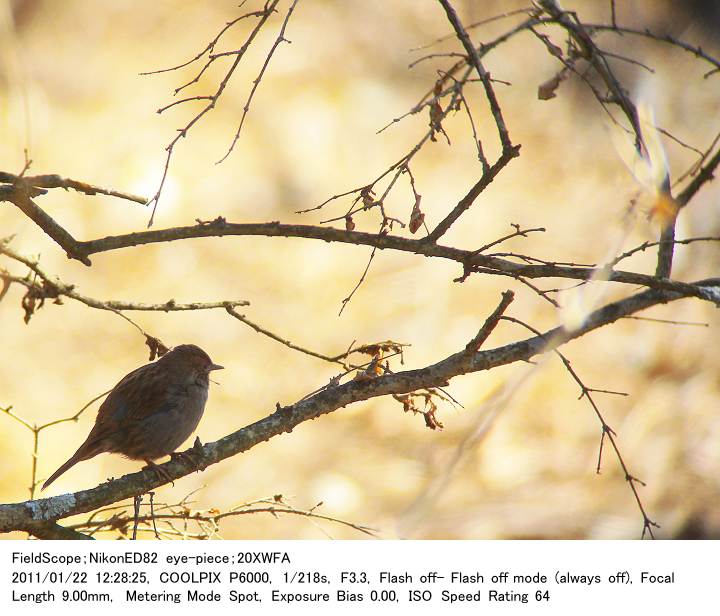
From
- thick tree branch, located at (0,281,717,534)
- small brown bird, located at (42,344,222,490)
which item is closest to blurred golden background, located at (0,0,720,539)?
small brown bird, located at (42,344,222,490)

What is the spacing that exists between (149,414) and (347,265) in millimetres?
4438

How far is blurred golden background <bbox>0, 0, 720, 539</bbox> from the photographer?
706 centimetres

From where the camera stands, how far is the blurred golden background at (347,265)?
23.2ft

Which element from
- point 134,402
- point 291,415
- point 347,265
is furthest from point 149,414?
point 347,265

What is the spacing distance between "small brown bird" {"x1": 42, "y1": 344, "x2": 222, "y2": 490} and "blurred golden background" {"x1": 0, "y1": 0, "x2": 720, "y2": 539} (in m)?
2.30

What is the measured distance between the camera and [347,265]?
8.57 m

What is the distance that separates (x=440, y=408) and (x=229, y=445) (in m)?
4.31

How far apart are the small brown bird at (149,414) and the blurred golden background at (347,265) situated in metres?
2.30

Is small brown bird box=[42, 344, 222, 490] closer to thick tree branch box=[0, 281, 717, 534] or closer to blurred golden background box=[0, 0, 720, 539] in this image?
thick tree branch box=[0, 281, 717, 534]

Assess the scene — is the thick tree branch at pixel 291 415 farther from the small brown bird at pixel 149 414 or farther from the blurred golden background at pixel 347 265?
the blurred golden background at pixel 347 265
